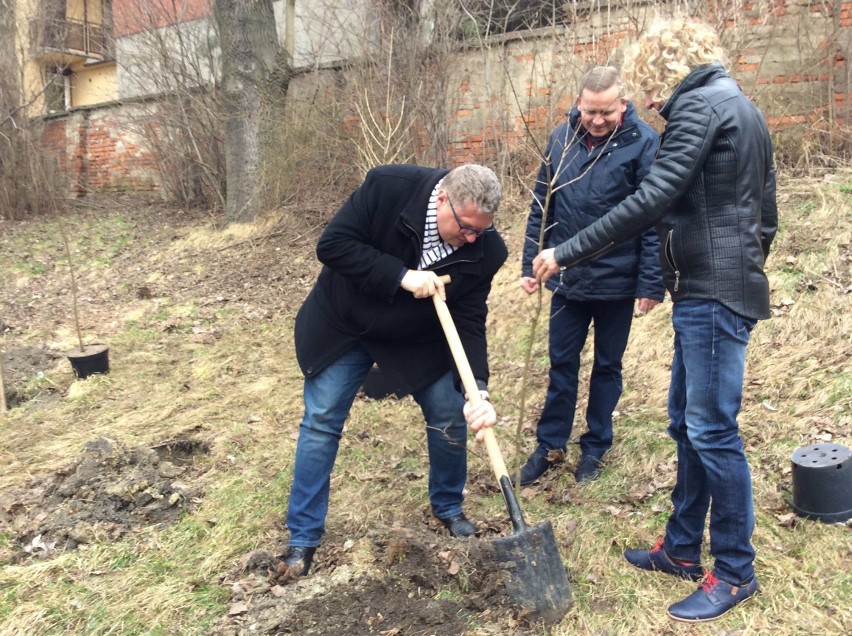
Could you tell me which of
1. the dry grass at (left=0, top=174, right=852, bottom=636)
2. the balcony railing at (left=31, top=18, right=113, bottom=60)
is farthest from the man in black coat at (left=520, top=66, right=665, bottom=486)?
the balcony railing at (left=31, top=18, right=113, bottom=60)

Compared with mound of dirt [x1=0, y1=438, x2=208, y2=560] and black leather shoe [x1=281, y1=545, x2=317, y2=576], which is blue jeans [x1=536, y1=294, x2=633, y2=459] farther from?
mound of dirt [x1=0, y1=438, x2=208, y2=560]

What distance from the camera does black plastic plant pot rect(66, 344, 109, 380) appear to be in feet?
20.0

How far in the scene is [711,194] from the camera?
2.38 metres

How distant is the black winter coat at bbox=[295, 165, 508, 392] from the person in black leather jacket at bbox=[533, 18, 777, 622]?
670 millimetres

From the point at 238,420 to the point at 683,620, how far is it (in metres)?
3.41

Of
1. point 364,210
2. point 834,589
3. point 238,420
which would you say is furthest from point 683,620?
point 238,420

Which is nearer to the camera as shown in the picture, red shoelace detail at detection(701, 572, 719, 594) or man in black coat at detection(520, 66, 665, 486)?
red shoelace detail at detection(701, 572, 719, 594)

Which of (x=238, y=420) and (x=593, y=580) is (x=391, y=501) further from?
(x=238, y=420)

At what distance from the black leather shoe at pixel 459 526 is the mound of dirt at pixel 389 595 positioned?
141mm

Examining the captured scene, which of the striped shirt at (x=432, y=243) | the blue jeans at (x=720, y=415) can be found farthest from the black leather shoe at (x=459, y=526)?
the striped shirt at (x=432, y=243)

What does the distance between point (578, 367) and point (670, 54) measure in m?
1.77

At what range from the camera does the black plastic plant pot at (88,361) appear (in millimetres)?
6090

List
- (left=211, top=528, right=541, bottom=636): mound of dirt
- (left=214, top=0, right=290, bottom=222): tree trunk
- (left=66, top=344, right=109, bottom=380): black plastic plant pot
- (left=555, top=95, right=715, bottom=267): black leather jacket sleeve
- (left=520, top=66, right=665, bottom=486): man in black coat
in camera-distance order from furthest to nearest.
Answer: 1. (left=214, top=0, right=290, bottom=222): tree trunk
2. (left=66, top=344, right=109, bottom=380): black plastic plant pot
3. (left=520, top=66, right=665, bottom=486): man in black coat
4. (left=211, top=528, right=541, bottom=636): mound of dirt
5. (left=555, top=95, right=715, bottom=267): black leather jacket sleeve

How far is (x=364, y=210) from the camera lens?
117 inches
